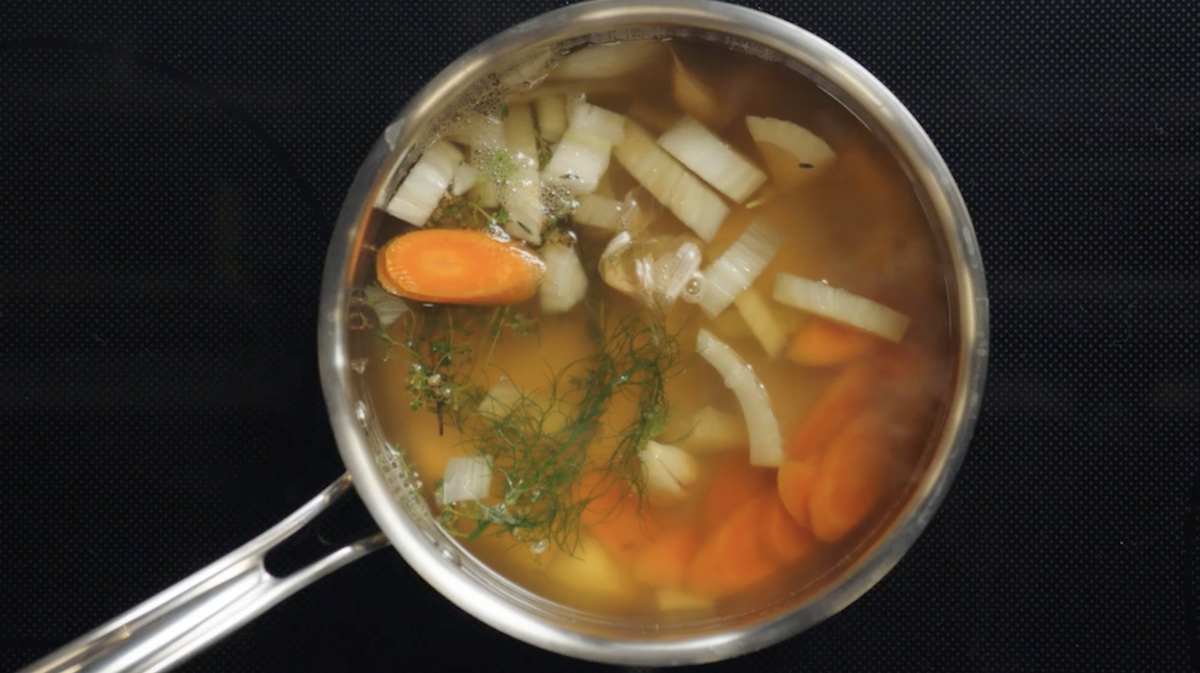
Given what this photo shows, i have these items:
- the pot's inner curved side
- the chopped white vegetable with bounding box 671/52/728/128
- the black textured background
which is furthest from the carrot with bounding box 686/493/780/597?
the chopped white vegetable with bounding box 671/52/728/128

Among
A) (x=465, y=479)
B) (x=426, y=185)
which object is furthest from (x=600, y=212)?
(x=465, y=479)

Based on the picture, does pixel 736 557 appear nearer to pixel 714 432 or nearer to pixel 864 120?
pixel 714 432

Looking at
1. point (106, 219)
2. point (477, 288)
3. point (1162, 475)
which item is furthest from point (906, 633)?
point (106, 219)

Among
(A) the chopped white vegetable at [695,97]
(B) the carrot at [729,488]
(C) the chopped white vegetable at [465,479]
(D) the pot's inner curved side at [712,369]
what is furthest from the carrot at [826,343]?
(C) the chopped white vegetable at [465,479]

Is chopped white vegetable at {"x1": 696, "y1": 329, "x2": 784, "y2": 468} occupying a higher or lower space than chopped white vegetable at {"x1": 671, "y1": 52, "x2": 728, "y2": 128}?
lower

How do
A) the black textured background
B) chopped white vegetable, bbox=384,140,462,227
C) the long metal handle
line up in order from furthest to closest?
the black textured background, chopped white vegetable, bbox=384,140,462,227, the long metal handle

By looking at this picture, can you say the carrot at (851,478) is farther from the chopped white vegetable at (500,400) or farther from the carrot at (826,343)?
the chopped white vegetable at (500,400)

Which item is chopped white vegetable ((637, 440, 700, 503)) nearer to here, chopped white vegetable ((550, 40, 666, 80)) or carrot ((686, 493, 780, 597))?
carrot ((686, 493, 780, 597))
